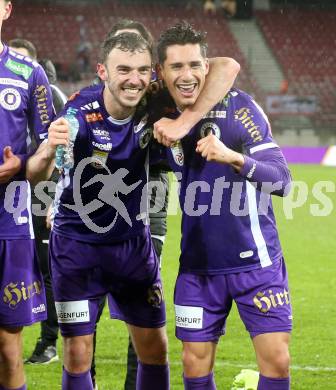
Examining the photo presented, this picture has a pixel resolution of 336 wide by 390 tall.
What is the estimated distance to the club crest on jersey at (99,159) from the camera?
438cm

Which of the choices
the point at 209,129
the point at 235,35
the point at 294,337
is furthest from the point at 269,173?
the point at 235,35

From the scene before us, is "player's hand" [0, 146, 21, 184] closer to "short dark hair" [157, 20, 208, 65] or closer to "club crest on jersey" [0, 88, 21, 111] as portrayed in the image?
"club crest on jersey" [0, 88, 21, 111]

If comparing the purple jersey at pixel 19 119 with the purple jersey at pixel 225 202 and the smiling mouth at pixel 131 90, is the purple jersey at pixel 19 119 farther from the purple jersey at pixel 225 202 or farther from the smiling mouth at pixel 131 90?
the purple jersey at pixel 225 202

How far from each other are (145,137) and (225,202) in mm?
512

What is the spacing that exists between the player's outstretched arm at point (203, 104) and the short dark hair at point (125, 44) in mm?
331

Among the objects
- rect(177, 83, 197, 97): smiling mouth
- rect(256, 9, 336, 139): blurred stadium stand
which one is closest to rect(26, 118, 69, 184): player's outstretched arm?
rect(177, 83, 197, 97): smiling mouth

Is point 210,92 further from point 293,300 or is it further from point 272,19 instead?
point 272,19

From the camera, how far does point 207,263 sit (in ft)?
14.4

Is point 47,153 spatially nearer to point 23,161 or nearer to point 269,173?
point 23,161

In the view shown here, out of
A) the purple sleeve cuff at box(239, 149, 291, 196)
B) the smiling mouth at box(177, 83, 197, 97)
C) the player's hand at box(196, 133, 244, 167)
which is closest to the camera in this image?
the player's hand at box(196, 133, 244, 167)

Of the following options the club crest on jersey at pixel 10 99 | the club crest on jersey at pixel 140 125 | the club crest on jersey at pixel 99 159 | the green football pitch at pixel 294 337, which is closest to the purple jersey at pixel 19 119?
the club crest on jersey at pixel 10 99

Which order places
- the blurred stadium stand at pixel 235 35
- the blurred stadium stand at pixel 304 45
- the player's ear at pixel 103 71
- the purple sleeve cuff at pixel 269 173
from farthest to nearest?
the blurred stadium stand at pixel 304 45
the blurred stadium stand at pixel 235 35
the player's ear at pixel 103 71
the purple sleeve cuff at pixel 269 173

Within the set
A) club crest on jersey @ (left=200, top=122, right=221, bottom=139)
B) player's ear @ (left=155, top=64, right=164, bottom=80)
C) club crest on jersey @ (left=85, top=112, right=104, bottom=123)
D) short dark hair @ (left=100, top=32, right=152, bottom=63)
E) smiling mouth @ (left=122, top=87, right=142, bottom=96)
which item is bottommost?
club crest on jersey @ (left=200, top=122, right=221, bottom=139)

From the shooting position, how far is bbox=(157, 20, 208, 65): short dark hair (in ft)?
13.9
